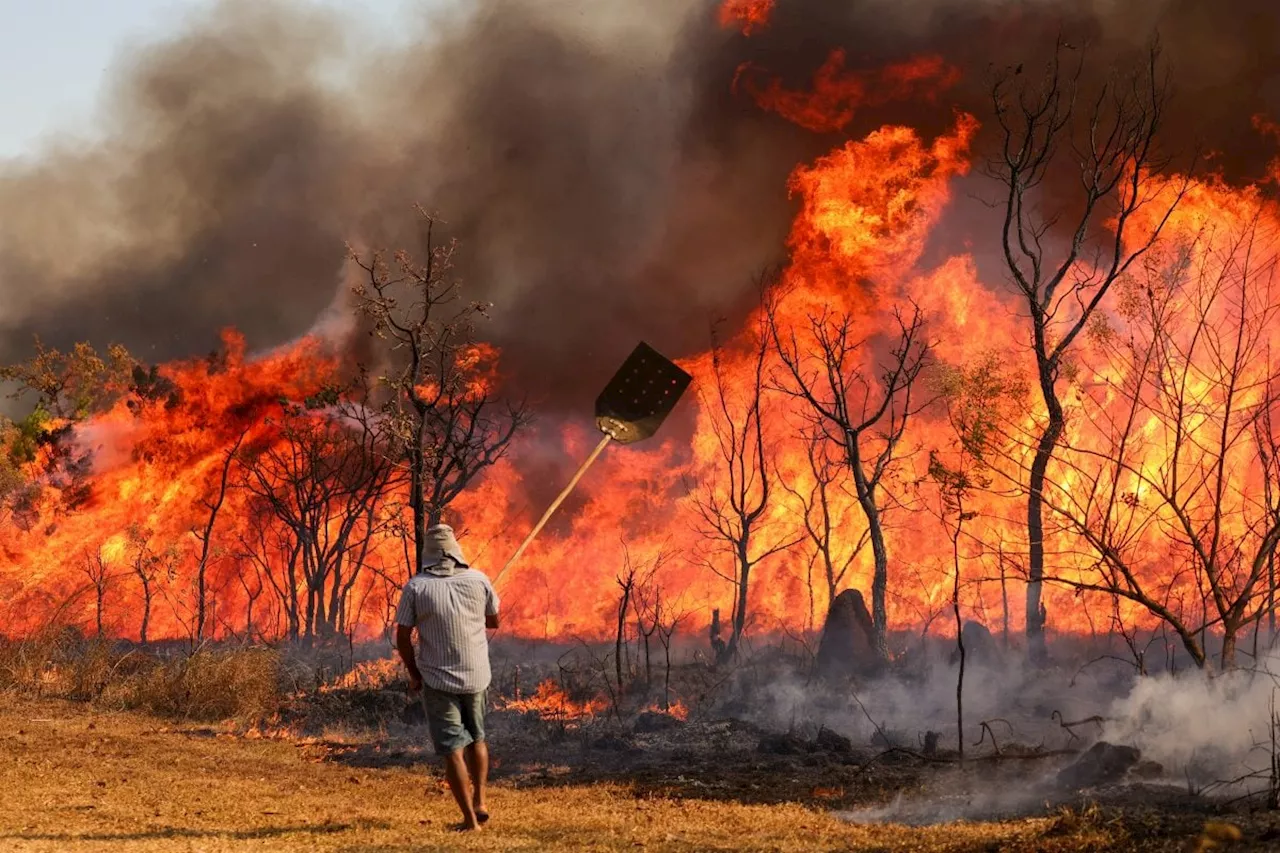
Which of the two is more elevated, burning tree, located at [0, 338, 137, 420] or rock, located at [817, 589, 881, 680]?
burning tree, located at [0, 338, 137, 420]

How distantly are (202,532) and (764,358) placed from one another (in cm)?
1799

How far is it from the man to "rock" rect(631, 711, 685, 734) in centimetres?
795

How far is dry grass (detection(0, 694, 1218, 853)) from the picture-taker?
7.75 metres

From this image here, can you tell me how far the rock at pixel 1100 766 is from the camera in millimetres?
9758

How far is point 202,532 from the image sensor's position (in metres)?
33.9

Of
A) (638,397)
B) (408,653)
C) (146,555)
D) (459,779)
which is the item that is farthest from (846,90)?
(459,779)

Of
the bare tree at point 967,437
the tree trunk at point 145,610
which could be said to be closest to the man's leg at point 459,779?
the bare tree at point 967,437

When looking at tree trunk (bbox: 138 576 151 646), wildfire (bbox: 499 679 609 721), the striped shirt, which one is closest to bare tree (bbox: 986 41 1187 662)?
wildfire (bbox: 499 679 609 721)

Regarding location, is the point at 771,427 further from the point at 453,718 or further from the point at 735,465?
the point at 453,718

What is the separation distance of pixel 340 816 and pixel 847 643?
43.1 ft

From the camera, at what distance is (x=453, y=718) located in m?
8.37

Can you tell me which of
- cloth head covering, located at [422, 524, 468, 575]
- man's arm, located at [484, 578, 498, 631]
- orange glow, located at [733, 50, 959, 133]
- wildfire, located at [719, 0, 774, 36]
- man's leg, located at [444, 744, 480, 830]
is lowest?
man's leg, located at [444, 744, 480, 830]

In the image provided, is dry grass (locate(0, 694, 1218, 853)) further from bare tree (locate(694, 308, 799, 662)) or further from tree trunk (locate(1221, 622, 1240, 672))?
bare tree (locate(694, 308, 799, 662))

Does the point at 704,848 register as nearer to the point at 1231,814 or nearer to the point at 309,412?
the point at 1231,814
